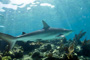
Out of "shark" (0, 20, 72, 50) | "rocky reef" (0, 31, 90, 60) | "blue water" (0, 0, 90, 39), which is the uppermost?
"blue water" (0, 0, 90, 39)

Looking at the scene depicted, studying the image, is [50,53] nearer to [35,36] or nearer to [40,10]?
[35,36]

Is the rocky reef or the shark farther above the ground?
the shark

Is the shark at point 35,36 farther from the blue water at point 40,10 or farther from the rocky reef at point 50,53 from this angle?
the blue water at point 40,10

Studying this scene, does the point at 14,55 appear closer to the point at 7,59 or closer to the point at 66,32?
the point at 7,59

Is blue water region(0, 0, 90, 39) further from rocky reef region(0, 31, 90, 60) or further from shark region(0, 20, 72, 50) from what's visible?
shark region(0, 20, 72, 50)

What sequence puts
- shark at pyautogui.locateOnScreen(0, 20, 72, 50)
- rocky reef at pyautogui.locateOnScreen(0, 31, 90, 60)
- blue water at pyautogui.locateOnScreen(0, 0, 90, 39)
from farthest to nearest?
blue water at pyautogui.locateOnScreen(0, 0, 90, 39), shark at pyautogui.locateOnScreen(0, 20, 72, 50), rocky reef at pyautogui.locateOnScreen(0, 31, 90, 60)

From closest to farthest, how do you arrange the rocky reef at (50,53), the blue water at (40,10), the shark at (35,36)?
the rocky reef at (50,53) → the shark at (35,36) → the blue water at (40,10)

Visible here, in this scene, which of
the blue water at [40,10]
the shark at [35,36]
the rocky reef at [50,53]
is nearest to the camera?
the rocky reef at [50,53]

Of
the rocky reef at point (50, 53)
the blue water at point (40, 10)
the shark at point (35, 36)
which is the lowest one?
the rocky reef at point (50, 53)

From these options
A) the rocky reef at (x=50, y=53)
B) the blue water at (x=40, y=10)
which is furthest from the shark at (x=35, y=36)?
the blue water at (x=40, y=10)

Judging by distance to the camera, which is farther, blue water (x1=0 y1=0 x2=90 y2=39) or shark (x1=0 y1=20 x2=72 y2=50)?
blue water (x1=0 y1=0 x2=90 y2=39)

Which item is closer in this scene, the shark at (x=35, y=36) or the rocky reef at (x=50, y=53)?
the rocky reef at (x=50, y=53)

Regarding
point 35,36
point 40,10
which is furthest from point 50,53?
point 40,10

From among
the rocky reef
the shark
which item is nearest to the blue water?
the rocky reef
